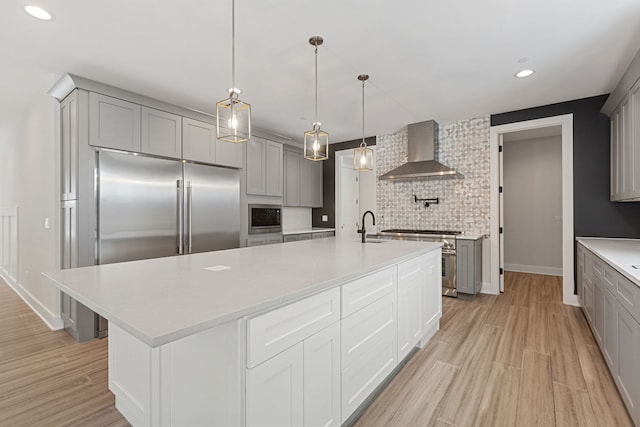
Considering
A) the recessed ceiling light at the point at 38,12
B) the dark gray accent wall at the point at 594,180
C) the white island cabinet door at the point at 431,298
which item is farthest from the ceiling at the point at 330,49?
the white island cabinet door at the point at 431,298

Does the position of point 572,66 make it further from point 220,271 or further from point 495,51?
point 220,271

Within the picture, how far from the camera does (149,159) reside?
3396mm

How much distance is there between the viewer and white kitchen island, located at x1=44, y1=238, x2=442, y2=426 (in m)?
1.06

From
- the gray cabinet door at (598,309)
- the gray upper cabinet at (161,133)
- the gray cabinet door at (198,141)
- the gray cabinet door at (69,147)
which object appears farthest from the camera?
the gray cabinet door at (198,141)

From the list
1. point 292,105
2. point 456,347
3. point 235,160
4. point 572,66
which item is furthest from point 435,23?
point 235,160

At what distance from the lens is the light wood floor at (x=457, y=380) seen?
5.94 ft

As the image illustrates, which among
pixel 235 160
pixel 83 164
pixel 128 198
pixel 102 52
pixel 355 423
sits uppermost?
pixel 102 52

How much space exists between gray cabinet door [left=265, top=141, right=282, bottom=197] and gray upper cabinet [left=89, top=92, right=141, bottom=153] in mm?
1946

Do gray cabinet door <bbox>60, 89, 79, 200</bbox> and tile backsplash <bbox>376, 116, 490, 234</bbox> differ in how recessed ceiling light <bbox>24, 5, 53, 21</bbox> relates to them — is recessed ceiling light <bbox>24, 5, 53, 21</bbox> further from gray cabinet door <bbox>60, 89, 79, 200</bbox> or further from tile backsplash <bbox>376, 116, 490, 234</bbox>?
tile backsplash <bbox>376, 116, 490, 234</bbox>

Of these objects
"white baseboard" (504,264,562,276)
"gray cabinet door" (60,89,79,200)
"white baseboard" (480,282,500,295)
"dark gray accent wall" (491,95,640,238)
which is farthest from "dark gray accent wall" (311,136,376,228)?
"gray cabinet door" (60,89,79,200)

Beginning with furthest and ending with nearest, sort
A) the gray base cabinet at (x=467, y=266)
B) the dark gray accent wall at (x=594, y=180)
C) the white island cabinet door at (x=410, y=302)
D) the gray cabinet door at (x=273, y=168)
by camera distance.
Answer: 1. the gray cabinet door at (x=273, y=168)
2. the gray base cabinet at (x=467, y=266)
3. the dark gray accent wall at (x=594, y=180)
4. the white island cabinet door at (x=410, y=302)

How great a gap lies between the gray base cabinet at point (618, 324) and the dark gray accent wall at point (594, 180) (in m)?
1.10

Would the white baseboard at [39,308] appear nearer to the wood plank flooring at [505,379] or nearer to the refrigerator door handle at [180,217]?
the refrigerator door handle at [180,217]

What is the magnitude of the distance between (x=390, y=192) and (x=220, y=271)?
14.0 ft
